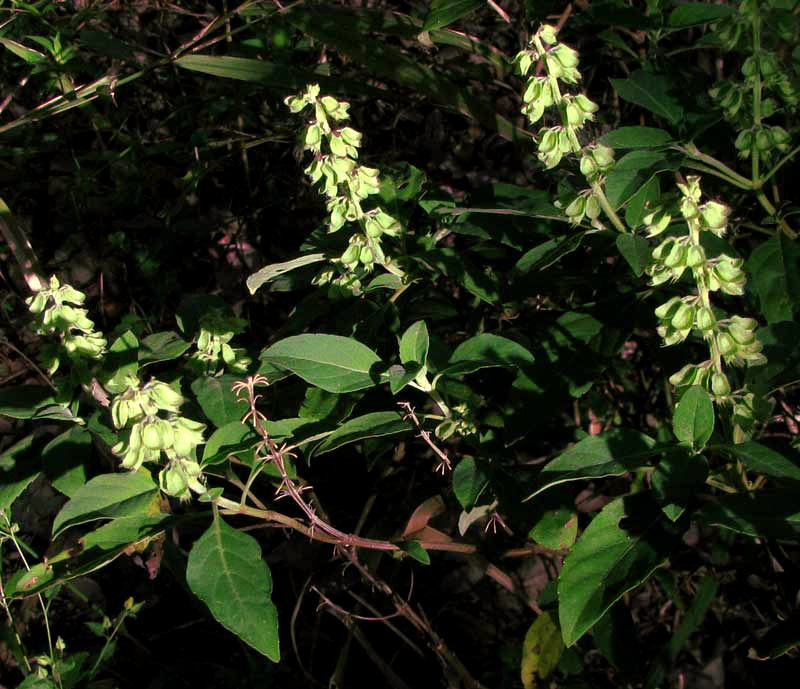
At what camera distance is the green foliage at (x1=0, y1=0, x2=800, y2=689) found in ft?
4.25

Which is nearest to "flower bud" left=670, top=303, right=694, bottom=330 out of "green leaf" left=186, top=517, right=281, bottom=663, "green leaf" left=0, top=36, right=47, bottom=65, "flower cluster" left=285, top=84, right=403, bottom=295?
"flower cluster" left=285, top=84, right=403, bottom=295

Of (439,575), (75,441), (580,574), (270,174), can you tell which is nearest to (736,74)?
(270,174)

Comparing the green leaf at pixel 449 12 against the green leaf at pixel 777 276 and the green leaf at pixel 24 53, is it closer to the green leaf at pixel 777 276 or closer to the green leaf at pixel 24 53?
the green leaf at pixel 777 276

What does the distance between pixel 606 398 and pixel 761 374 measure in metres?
1.03

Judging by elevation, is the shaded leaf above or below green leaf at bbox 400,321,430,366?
below

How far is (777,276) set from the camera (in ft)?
5.45

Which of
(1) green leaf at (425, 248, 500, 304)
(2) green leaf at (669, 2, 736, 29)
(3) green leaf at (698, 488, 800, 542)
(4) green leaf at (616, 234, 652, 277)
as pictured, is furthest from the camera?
(2) green leaf at (669, 2, 736, 29)

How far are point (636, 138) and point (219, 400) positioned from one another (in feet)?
3.06

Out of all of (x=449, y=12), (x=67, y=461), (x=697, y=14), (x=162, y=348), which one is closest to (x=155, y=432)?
(x=67, y=461)

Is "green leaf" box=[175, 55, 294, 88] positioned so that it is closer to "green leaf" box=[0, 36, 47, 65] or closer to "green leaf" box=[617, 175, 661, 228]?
"green leaf" box=[0, 36, 47, 65]

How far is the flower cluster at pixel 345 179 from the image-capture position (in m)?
1.43

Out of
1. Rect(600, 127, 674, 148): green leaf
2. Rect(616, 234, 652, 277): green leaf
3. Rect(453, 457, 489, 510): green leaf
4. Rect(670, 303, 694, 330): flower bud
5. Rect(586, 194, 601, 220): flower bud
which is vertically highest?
Rect(600, 127, 674, 148): green leaf

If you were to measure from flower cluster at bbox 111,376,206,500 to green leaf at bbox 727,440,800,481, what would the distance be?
2.61 feet

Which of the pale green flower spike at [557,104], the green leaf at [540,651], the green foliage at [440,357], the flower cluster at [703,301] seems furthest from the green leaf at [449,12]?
the green leaf at [540,651]
